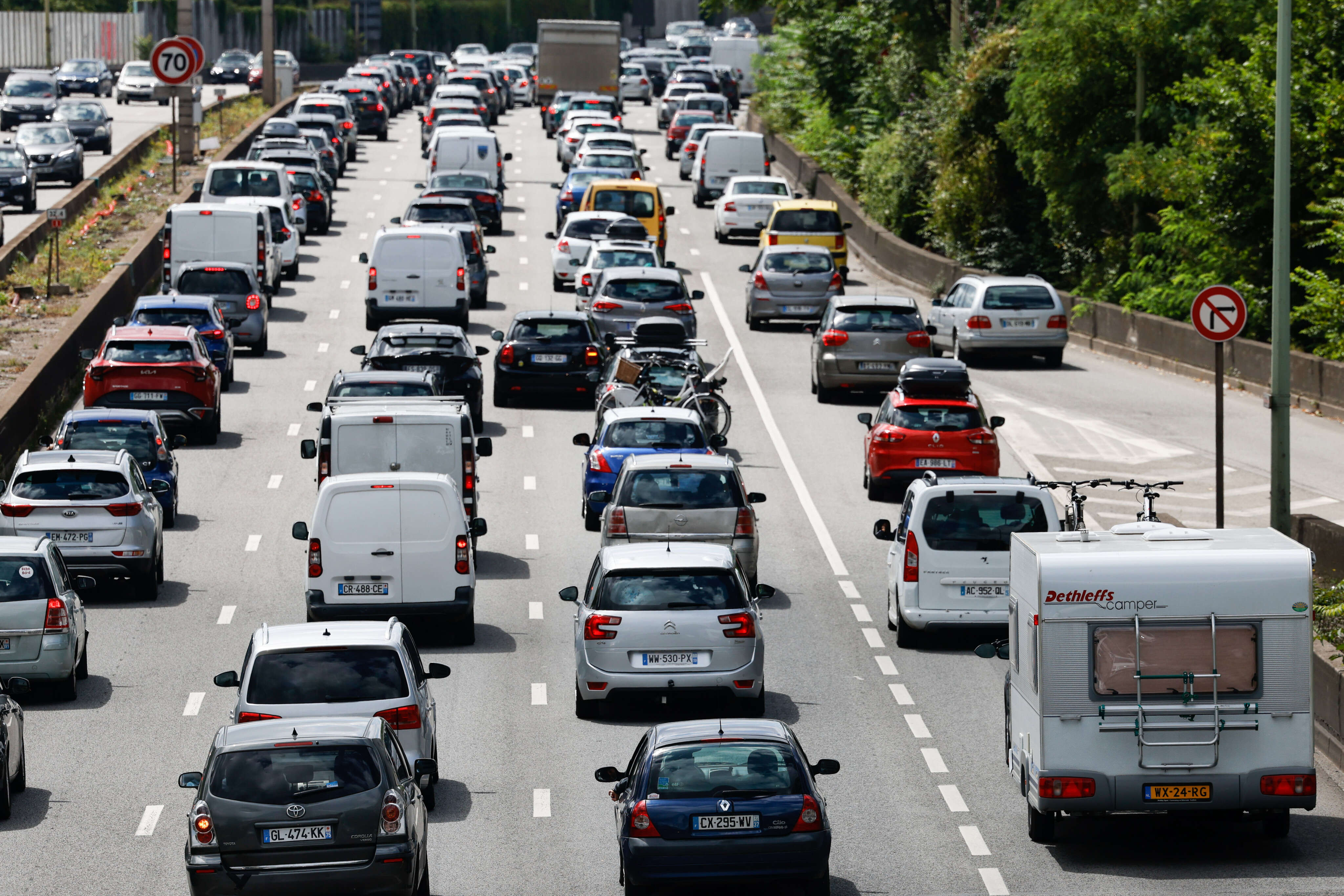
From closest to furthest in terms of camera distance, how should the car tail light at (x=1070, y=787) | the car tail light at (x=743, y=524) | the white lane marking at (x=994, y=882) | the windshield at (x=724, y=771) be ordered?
1. the windshield at (x=724, y=771)
2. the white lane marking at (x=994, y=882)
3. the car tail light at (x=1070, y=787)
4. the car tail light at (x=743, y=524)

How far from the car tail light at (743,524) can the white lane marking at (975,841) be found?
296 inches

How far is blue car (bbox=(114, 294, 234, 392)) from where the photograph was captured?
34.7 metres

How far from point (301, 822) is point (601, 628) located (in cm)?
618

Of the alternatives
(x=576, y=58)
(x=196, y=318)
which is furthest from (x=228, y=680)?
(x=576, y=58)

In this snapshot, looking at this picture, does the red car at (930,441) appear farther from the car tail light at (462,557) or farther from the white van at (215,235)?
the white van at (215,235)

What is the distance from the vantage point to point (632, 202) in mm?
49469

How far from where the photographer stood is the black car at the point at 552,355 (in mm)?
34375

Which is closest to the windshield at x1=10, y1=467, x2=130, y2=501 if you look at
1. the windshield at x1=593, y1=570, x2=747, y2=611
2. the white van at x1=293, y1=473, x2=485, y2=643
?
the white van at x1=293, y1=473, x2=485, y2=643

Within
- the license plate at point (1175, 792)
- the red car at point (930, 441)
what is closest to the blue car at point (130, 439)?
the red car at point (930, 441)

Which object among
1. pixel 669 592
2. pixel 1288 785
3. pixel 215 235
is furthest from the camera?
pixel 215 235

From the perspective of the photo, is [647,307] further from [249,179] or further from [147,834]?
[147,834]

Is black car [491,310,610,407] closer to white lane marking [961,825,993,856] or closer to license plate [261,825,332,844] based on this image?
white lane marking [961,825,993,856]

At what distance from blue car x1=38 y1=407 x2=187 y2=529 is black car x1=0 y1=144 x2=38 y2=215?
89.6 feet

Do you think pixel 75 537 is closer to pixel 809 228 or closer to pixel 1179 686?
pixel 1179 686
